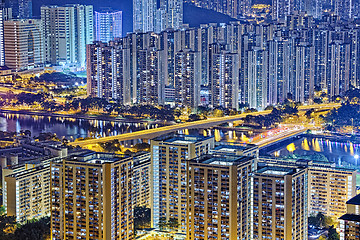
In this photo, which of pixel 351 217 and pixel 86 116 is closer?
pixel 351 217

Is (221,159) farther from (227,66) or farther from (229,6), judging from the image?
(229,6)

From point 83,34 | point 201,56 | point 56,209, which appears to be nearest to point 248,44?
point 201,56

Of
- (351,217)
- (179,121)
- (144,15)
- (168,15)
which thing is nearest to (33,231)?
(351,217)

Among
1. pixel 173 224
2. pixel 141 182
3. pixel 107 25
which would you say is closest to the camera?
pixel 173 224

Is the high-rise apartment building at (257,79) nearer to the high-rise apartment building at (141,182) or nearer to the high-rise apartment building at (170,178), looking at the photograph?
the high-rise apartment building at (141,182)

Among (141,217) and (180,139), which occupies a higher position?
(180,139)

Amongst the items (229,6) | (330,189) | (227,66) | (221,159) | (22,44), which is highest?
(229,6)
